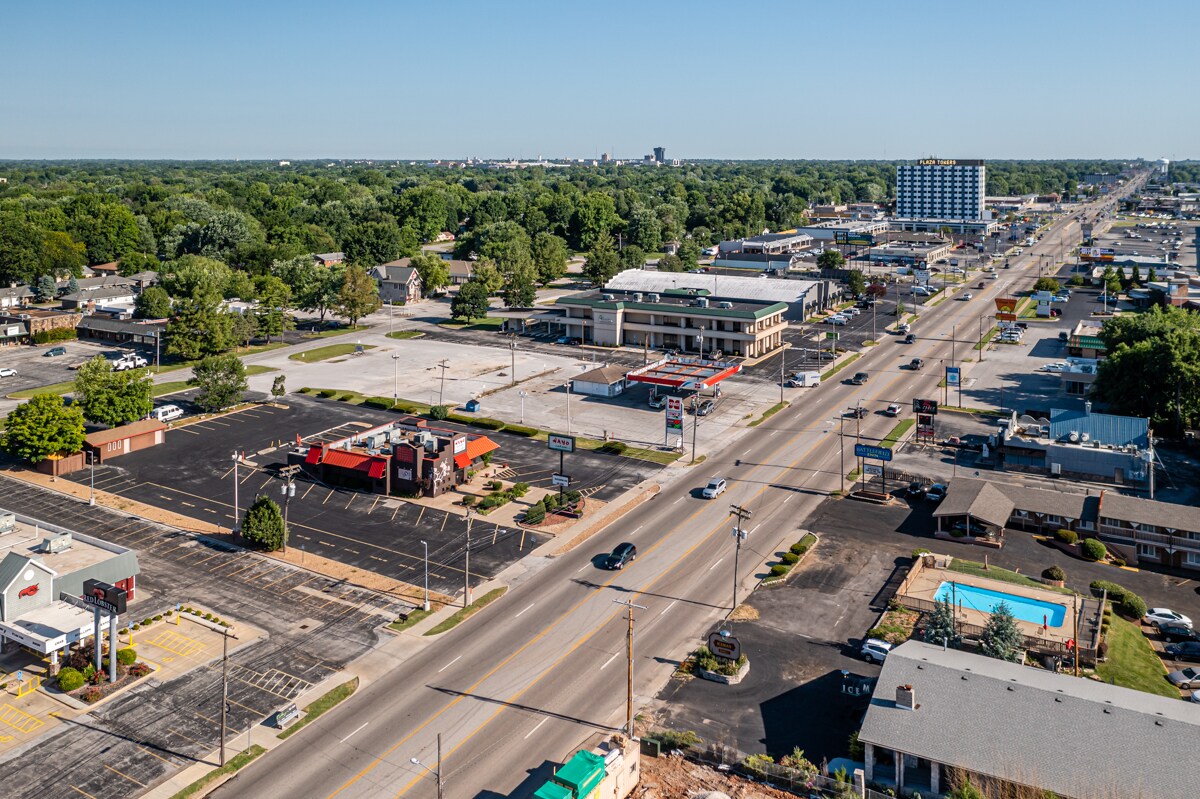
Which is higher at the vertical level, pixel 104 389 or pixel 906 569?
pixel 104 389

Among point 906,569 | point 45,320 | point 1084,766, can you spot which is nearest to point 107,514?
point 906,569

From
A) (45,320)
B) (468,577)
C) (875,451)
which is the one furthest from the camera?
(45,320)

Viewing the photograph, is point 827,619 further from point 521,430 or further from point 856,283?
point 856,283

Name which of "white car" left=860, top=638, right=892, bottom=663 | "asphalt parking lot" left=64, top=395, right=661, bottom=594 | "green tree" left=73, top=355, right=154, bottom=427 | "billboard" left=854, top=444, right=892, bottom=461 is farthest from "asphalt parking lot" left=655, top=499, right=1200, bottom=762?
"green tree" left=73, top=355, right=154, bottom=427

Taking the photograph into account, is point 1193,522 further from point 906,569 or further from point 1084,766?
point 1084,766

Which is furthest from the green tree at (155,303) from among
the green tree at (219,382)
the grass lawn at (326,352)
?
the green tree at (219,382)

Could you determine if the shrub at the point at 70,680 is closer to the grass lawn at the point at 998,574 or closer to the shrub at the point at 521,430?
the shrub at the point at 521,430
